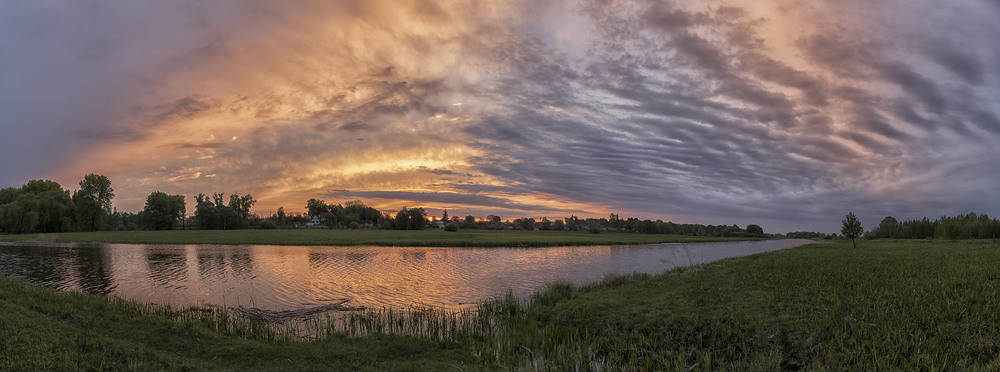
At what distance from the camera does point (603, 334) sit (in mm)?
14211

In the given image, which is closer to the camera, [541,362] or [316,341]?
[541,362]

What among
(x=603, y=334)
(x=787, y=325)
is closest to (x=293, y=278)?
(x=603, y=334)

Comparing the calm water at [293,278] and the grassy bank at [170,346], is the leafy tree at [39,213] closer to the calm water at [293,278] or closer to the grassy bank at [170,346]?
the calm water at [293,278]

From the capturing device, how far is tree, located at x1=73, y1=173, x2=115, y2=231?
122250 millimetres

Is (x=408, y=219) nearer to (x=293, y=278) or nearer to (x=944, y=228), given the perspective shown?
(x=293, y=278)

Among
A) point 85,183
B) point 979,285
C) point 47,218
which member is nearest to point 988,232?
point 979,285

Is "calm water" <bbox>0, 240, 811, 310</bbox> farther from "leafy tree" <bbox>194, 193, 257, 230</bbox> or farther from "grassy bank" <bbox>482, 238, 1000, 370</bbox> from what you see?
"leafy tree" <bbox>194, 193, 257, 230</bbox>

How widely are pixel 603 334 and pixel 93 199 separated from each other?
17006 centimetres

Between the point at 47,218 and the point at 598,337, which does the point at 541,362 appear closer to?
the point at 598,337

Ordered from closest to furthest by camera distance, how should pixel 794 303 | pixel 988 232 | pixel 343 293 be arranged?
1. pixel 794 303
2. pixel 343 293
3. pixel 988 232

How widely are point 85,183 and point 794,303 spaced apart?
176290 mm

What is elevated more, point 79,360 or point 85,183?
point 85,183

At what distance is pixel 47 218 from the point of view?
351 ft

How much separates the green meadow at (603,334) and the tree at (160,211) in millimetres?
158244
